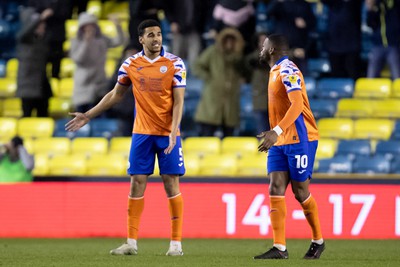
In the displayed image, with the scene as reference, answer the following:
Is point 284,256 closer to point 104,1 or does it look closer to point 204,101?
point 204,101

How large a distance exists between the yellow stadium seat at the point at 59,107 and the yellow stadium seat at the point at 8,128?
2.57 feet

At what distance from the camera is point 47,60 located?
18.5 metres

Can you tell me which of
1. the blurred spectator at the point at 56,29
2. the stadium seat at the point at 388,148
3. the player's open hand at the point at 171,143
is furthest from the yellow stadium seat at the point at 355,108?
the player's open hand at the point at 171,143

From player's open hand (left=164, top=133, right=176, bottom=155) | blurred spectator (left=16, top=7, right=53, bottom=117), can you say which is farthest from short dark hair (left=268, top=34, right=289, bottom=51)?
blurred spectator (left=16, top=7, right=53, bottom=117)

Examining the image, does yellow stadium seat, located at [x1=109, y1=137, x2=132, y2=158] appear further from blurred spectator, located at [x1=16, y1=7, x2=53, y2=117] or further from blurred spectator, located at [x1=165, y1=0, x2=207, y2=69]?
blurred spectator, located at [x1=165, y1=0, x2=207, y2=69]

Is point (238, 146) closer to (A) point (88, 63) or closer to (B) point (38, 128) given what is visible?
(A) point (88, 63)

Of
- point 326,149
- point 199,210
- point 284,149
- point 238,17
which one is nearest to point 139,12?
point 238,17

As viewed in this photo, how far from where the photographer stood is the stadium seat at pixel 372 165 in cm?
1625

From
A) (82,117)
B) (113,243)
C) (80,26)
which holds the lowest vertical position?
(113,243)

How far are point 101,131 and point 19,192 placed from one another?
3.49 metres

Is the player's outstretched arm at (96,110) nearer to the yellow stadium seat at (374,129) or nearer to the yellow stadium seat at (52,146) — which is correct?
the yellow stadium seat at (52,146)

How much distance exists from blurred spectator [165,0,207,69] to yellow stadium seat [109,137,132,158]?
6.15ft

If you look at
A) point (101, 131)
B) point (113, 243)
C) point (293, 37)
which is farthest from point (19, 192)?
point (293, 37)

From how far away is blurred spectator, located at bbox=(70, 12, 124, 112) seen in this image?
1795 cm
